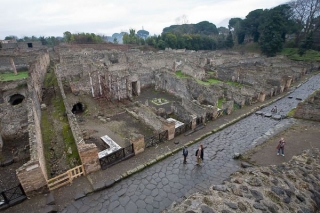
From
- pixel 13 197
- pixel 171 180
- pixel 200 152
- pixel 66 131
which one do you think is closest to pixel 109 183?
pixel 171 180

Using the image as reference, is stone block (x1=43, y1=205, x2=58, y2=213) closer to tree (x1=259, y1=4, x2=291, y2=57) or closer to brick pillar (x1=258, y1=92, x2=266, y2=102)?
brick pillar (x1=258, y1=92, x2=266, y2=102)

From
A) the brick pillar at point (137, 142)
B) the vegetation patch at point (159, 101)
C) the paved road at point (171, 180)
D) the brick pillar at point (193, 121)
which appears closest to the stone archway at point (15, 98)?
the vegetation patch at point (159, 101)

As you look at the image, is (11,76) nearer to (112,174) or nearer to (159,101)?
(159,101)

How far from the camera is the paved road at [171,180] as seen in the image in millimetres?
8039

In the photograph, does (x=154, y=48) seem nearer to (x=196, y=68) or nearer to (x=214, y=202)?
(x=196, y=68)

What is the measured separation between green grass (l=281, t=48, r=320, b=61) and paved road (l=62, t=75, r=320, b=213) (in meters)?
37.2

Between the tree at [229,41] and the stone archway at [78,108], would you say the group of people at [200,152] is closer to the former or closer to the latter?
the stone archway at [78,108]

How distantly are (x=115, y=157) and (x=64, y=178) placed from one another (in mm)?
2631

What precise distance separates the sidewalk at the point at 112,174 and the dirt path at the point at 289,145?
324 cm

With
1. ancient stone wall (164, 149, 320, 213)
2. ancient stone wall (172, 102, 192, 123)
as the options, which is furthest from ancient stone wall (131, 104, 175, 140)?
ancient stone wall (164, 149, 320, 213)

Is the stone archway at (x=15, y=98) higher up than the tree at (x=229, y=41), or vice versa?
the tree at (x=229, y=41)

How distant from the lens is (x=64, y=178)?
29.4 feet

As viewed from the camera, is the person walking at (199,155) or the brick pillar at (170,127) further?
the brick pillar at (170,127)

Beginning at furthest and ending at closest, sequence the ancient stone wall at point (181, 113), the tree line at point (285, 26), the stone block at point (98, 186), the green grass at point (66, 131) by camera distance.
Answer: the tree line at point (285, 26) → the ancient stone wall at point (181, 113) → the green grass at point (66, 131) → the stone block at point (98, 186)
